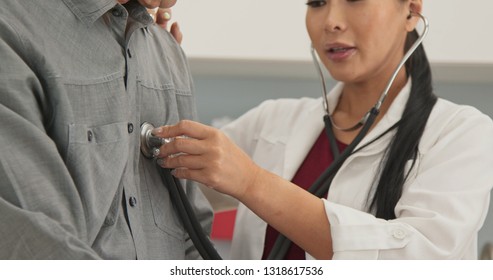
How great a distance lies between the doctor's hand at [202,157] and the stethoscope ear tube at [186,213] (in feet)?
0.11

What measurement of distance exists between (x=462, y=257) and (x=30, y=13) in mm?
872

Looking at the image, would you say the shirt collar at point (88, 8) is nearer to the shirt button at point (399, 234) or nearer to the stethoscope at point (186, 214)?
the stethoscope at point (186, 214)

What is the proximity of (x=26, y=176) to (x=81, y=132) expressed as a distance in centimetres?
10

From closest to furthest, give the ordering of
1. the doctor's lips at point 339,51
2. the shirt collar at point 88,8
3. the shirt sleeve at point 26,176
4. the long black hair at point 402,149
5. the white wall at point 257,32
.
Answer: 1. the shirt sleeve at point 26,176
2. the shirt collar at point 88,8
3. the long black hair at point 402,149
4. the doctor's lips at point 339,51
5. the white wall at point 257,32

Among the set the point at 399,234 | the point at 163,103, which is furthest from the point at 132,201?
the point at 399,234

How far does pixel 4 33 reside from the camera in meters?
0.78

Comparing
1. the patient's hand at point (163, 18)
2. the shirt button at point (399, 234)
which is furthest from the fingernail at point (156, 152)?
the shirt button at point (399, 234)

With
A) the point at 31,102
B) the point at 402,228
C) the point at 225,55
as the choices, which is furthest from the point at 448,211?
the point at 225,55

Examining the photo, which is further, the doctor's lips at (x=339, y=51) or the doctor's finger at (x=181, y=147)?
the doctor's lips at (x=339, y=51)

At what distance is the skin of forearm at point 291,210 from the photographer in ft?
3.70

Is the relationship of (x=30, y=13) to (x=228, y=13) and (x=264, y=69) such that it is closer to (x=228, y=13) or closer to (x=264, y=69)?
(x=228, y=13)

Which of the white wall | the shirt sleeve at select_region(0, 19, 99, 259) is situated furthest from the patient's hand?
the white wall

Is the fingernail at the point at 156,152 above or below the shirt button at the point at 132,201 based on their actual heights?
above

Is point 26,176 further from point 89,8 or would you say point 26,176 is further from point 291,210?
point 291,210
